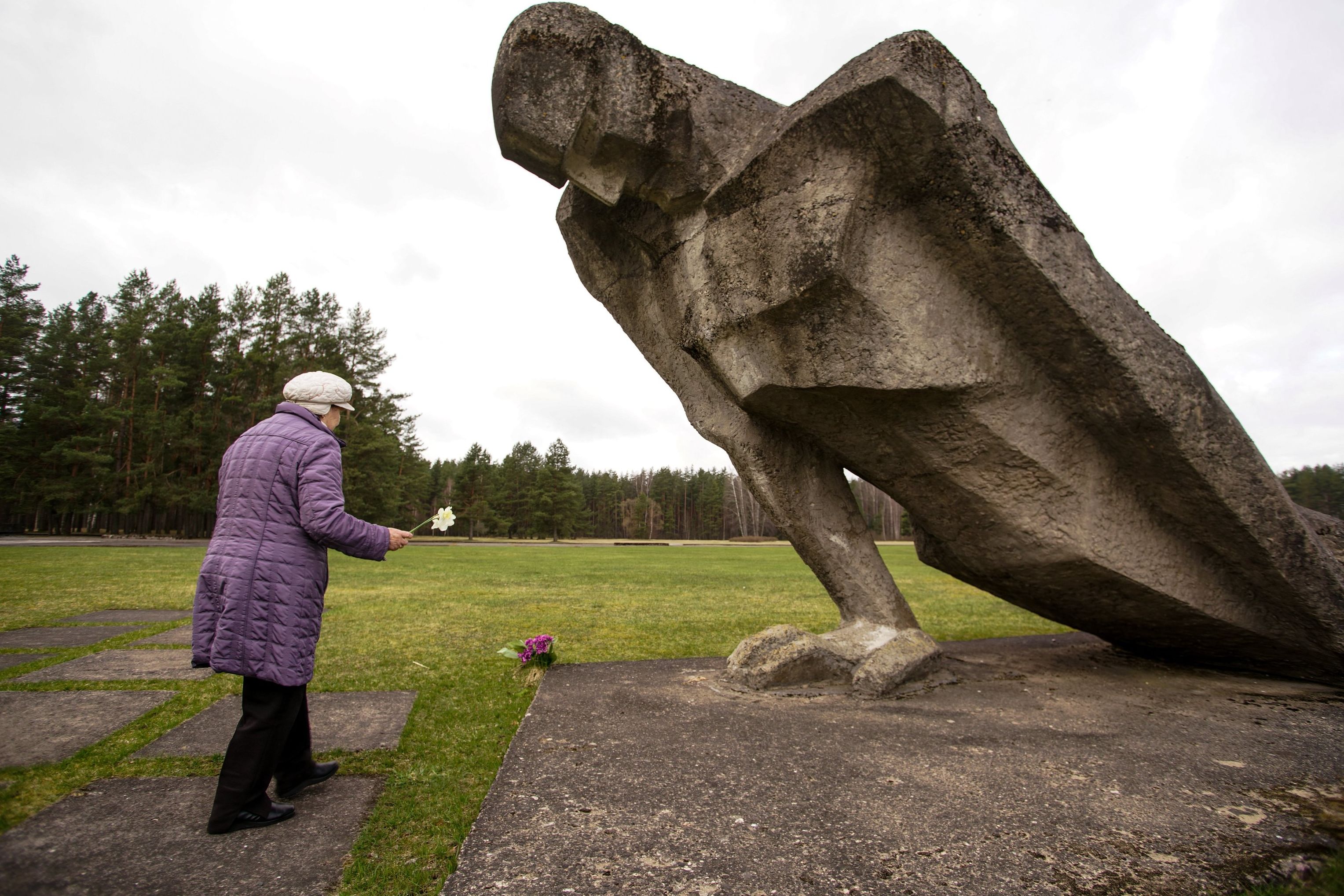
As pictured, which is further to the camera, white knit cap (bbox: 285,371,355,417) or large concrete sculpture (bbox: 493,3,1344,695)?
large concrete sculpture (bbox: 493,3,1344,695)

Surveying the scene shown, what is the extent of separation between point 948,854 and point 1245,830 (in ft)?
3.84

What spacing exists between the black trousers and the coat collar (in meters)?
1.06

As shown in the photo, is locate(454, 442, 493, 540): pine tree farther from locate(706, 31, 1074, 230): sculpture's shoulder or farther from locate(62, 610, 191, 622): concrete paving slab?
locate(706, 31, 1074, 230): sculpture's shoulder

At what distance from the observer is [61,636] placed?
6.68 m

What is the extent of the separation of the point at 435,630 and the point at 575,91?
6298 mm

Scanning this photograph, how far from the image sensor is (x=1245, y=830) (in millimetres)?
2451

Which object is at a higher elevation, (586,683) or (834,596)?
(834,596)

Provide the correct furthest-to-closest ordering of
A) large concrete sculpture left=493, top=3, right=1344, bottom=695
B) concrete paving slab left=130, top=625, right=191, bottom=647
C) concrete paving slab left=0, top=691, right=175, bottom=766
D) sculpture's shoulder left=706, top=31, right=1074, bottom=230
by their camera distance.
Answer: concrete paving slab left=130, top=625, right=191, bottom=647
large concrete sculpture left=493, top=3, right=1344, bottom=695
sculpture's shoulder left=706, top=31, right=1074, bottom=230
concrete paving slab left=0, top=691, right=175, bottom=766

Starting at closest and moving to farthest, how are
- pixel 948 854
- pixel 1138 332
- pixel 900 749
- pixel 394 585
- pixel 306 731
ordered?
1. pixel 948 854
2. pixel 306 731
3. pixel 900 749
4. pixel 1138 332
5. pixel 394 585

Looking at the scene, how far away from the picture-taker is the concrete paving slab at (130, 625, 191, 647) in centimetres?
638

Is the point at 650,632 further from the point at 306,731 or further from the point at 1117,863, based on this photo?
the point at 1117,863

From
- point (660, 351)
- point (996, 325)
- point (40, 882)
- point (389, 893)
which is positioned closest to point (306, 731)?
point (40, 882)

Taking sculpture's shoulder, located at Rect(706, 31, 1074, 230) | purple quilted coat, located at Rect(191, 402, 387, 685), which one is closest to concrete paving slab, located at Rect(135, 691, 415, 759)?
purple quilted coat, located at Rect(191, 402, 387, 685)

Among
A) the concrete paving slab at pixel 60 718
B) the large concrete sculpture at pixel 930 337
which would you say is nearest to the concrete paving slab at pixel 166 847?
the concrete paving slab at pixel 60 718
